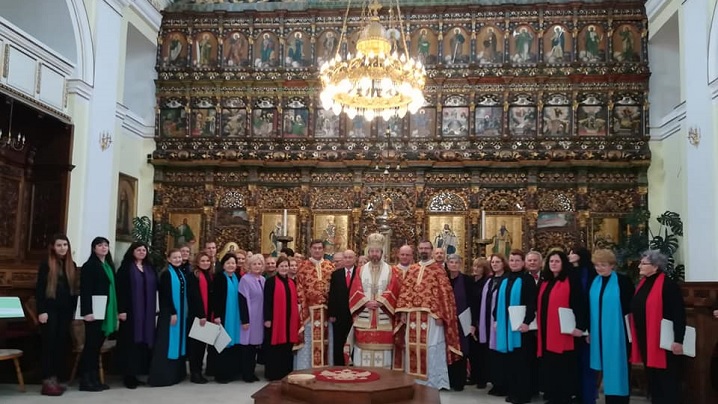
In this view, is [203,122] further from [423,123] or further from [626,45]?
[626,45]

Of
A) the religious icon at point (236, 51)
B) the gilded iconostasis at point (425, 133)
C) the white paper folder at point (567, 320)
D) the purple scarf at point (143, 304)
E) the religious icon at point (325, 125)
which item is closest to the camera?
the white paper folder at point (567, 320)

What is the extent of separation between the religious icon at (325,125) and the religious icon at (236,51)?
88.6 inches

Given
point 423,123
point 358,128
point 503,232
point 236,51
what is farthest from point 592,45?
point 236,51

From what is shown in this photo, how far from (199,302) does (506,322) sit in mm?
3781

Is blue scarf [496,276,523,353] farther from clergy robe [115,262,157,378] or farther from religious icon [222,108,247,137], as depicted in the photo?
religious icon [222,108,247,137]

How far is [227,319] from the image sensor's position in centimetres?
828

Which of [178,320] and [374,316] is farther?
[178,320]

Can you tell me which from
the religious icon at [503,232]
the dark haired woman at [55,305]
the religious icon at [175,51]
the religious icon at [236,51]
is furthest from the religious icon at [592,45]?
the dark haired woman at [55,305]

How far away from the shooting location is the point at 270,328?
8.27 m

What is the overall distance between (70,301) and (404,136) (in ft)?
30.3

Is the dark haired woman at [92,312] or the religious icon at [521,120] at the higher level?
the religious icon at [521,120]

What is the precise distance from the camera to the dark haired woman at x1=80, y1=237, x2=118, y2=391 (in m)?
7.39

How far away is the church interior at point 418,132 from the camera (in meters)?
14.4

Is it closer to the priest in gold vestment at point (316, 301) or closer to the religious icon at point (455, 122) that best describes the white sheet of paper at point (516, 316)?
the priest in gold vestment at point (316, 301)
